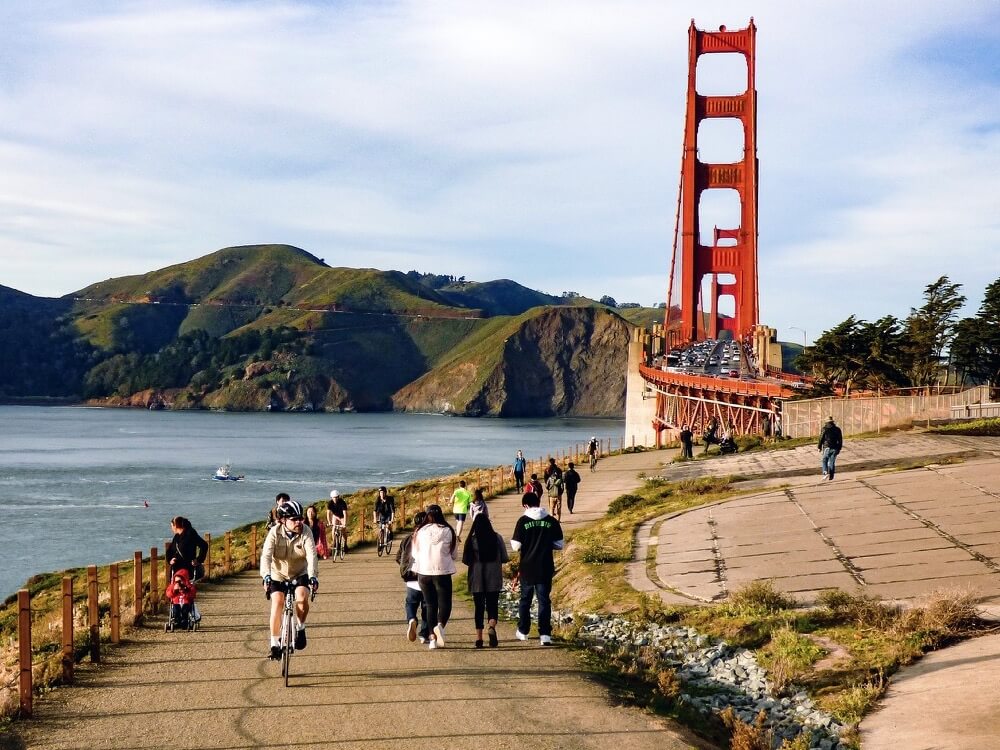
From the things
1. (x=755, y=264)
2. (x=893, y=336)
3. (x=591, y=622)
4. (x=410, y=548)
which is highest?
(x=755, y=264)

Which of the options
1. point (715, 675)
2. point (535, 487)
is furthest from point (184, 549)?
point (535, 487)

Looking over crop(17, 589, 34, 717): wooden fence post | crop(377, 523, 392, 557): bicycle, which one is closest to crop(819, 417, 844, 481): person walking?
crop(377, 523, 392, 557): bicycle

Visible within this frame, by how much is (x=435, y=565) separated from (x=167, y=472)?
82.8 m

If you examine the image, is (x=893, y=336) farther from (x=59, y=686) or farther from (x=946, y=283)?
(x=59, y=686)

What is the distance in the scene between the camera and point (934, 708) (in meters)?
7.93

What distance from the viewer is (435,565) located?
33.7ft

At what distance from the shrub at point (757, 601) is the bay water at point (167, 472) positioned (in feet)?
102

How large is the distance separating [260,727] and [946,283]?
5892 centimetres

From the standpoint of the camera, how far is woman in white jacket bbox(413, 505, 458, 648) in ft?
33.7

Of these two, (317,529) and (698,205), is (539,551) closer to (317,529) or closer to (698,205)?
(317,529)

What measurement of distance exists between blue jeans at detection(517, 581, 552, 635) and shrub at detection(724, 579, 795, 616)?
6.34 feet

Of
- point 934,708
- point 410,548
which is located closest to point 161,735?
point 410,548

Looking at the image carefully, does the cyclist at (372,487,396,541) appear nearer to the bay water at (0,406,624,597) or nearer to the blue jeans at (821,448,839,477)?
the blue jeans at (821,448,839,477)

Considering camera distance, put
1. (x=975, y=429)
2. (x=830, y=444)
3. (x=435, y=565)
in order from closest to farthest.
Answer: (x=435, y=565) < (x=830, y=444) < (x=975, y=429)
